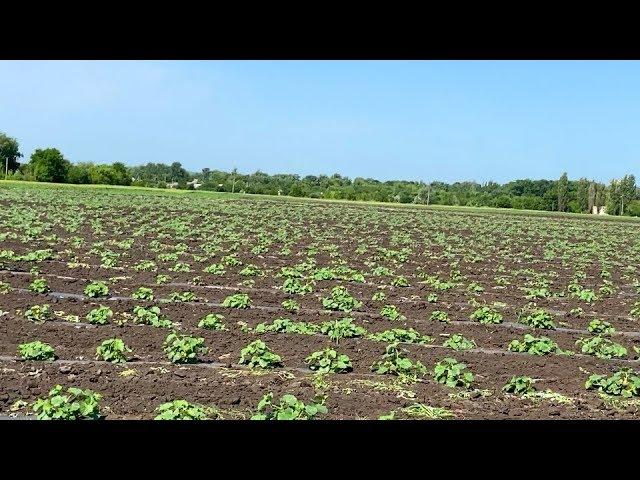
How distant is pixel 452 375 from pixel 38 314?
221 inches

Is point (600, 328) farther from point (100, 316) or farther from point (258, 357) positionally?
point (100, 316)

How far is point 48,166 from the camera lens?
6981 cm

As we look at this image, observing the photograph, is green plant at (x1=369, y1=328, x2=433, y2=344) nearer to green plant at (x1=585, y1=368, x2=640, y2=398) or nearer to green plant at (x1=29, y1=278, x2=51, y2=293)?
green plant at (x1=585, y1=368, x2=640, y2=398)

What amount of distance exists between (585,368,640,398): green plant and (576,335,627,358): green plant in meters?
1.76

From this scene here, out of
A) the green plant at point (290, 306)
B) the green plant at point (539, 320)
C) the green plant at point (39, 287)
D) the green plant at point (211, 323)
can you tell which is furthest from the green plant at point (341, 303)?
the green plant at point (39, 287)

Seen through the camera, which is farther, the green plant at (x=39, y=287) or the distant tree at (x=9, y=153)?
the distant tree at (x=9, y=153)

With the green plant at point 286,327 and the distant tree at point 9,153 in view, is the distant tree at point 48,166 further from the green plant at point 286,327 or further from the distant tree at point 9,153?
the green plant at point 286,327

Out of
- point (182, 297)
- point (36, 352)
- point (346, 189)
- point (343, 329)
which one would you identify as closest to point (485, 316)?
point (343, 329)

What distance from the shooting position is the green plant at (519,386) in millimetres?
7602

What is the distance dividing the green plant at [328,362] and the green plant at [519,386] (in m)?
1.69

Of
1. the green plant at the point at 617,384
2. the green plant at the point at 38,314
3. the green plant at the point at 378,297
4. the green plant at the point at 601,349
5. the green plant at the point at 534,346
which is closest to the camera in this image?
the green plant at the point at 617,384

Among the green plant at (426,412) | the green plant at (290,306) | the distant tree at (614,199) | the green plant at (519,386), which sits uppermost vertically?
the distant tree at (614,199)

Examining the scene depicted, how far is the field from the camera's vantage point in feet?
23.0
